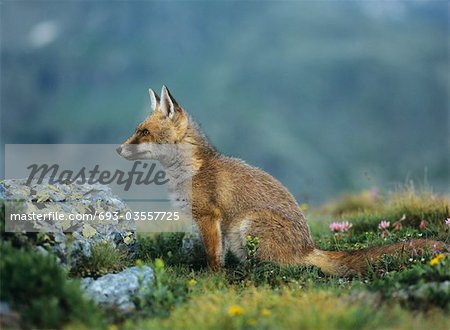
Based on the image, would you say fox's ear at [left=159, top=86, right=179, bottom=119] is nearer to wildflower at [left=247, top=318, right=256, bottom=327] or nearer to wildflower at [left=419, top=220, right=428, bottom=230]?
wildflower at [left=247, top=318, right=256, bottom=327]

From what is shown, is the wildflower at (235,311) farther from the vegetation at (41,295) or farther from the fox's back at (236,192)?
the fox's back at (236,192)

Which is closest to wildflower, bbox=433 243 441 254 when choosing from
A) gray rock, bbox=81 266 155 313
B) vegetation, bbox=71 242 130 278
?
gray rock, bbox=81 266 155 313

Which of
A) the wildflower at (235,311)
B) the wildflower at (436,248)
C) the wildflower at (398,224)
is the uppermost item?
the wildflower at (398,224)

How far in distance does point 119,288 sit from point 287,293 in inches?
88.4

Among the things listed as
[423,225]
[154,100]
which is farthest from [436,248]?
[154,100]

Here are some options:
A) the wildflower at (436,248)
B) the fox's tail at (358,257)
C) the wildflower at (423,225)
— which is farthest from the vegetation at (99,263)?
the wildflower at (423,225)

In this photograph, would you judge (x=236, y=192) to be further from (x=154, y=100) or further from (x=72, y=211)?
(x=72, y=211)

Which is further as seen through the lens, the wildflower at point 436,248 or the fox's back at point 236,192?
the fox's back at point 236,192

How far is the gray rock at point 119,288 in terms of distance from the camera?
7844 millimetres

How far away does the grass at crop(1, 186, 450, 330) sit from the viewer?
6.68 m

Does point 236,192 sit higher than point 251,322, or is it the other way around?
point 236,192

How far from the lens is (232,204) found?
1027 cm

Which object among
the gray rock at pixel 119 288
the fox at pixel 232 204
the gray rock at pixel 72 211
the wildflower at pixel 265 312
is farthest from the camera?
the fox at pixel 232 204

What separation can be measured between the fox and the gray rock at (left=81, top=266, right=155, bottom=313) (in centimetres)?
196
